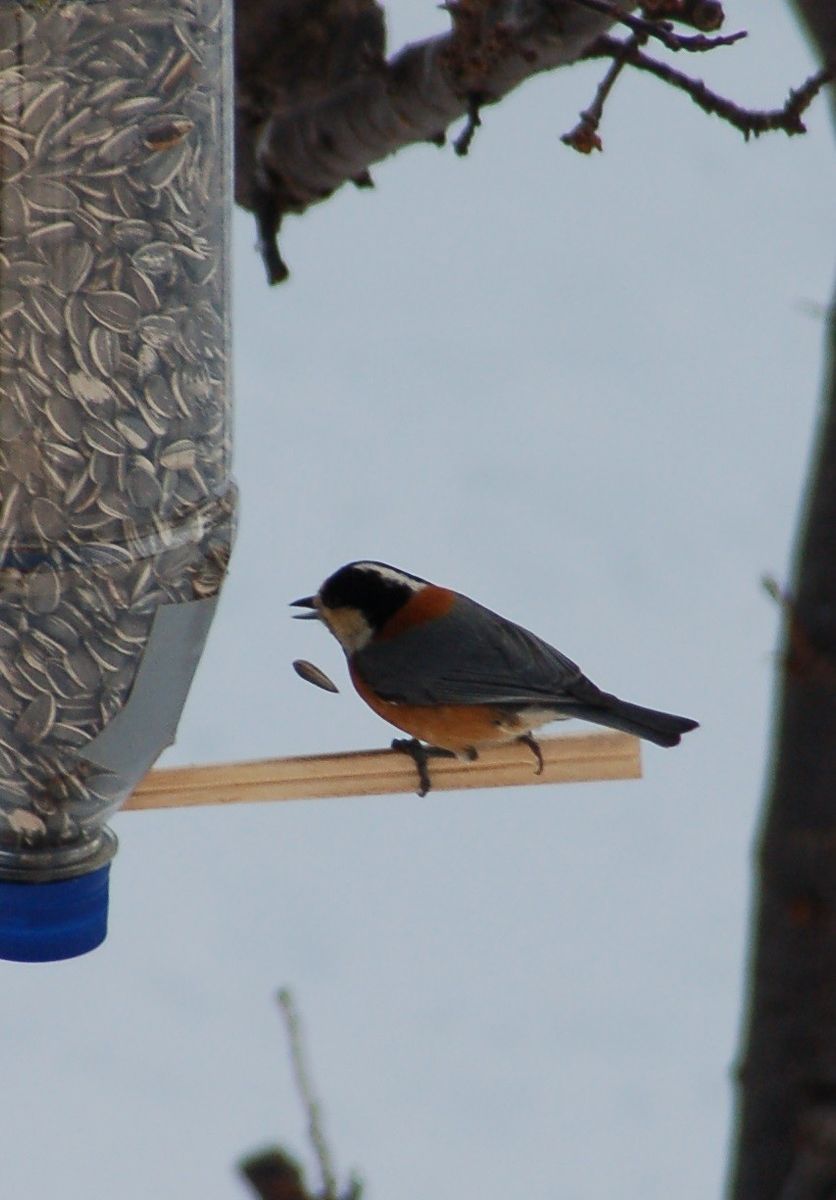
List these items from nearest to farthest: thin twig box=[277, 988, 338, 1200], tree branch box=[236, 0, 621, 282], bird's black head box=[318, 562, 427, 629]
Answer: thin twig box=[277, 988, 338, 1200]
tree branch box=[236, 0, 621, 282]
bird's black head box=[318, 562, 427, 629]

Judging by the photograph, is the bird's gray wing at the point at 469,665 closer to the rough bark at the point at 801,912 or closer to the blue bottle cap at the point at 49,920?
the blue bottle cap at the point at 49,920

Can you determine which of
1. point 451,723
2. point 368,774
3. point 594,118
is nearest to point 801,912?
point 368,774

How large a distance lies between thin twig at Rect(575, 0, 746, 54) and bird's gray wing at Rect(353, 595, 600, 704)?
90cm

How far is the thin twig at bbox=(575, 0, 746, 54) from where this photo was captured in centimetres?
161

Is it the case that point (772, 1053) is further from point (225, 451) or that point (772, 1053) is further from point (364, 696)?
point (364, 696)

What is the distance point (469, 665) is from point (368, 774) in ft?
1.98

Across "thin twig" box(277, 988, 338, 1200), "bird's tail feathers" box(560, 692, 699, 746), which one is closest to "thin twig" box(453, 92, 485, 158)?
"bird's tail feathers" box(560, 692, 699, 746)

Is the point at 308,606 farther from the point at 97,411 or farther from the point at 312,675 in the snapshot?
the point at 97,411

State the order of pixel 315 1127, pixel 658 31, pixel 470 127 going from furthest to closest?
pixel 470 127, pixel 658 31, pixel 315 1127

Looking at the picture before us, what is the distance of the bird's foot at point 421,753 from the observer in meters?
1.87

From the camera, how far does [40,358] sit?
69.0 inches

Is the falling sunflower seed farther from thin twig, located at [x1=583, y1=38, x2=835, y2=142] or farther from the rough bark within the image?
the rough bark

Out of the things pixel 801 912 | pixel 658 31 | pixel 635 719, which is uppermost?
pixel 658 31

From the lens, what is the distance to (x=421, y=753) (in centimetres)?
203
